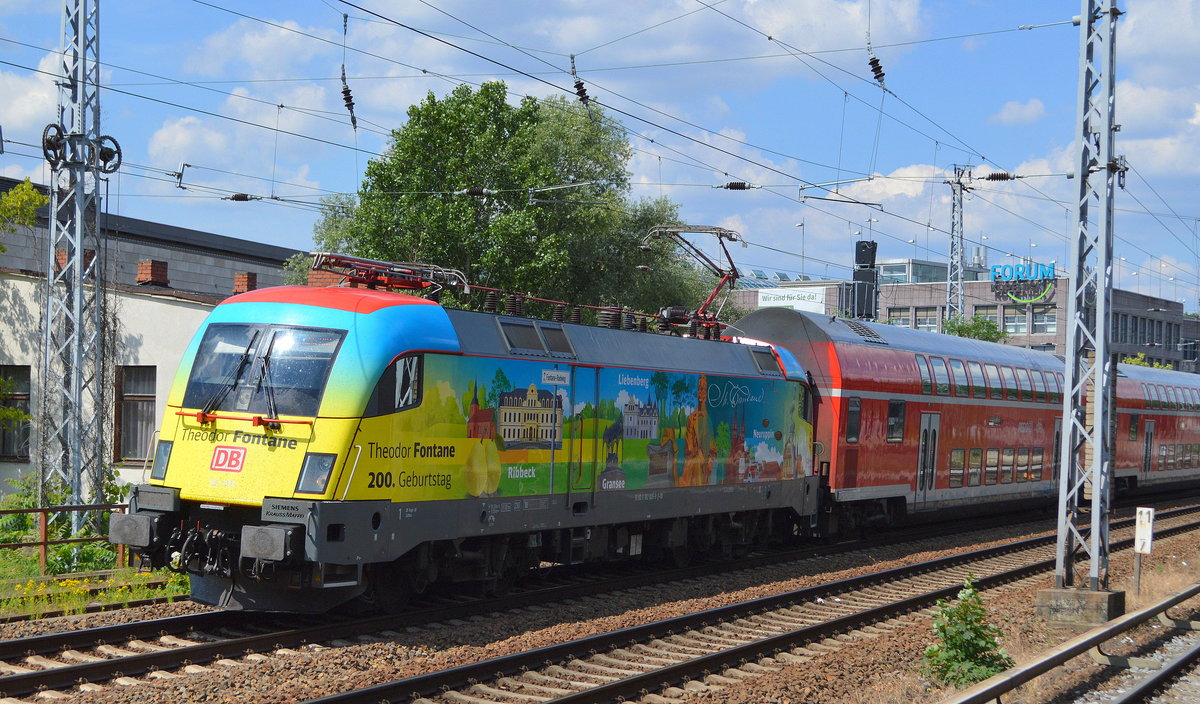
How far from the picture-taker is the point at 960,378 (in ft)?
79.1

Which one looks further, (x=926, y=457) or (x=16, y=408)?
(x=16, y=408)

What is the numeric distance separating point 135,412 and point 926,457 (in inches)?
606

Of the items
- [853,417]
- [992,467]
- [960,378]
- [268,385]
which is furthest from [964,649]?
[992,467]

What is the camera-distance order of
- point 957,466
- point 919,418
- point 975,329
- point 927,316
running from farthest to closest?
point 927,316
point 975,329
point 957,466
point 919,418

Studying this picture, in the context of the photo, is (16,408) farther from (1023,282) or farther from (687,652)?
(1023,282)

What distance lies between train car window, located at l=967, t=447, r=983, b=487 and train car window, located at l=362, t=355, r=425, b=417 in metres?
15.7

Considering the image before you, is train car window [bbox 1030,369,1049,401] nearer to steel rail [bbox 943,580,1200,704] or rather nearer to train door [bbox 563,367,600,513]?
steel rail [bbox 943,580,1200,704]

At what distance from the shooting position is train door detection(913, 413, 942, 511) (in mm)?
22578

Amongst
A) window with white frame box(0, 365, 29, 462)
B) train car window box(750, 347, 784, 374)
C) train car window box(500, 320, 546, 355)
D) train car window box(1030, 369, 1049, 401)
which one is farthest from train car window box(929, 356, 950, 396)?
window with white frame box(0, 365, 29, 462)

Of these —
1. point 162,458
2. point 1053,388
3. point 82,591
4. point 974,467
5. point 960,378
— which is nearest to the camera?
point 162,458

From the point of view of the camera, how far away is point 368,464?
11.3m

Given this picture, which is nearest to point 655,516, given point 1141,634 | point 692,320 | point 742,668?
point 692,320

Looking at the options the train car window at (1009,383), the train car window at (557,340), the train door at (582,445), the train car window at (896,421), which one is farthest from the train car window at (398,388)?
the train car window at (1009,383)

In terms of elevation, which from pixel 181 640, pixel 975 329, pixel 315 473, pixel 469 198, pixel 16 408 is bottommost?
pixel 181 640
